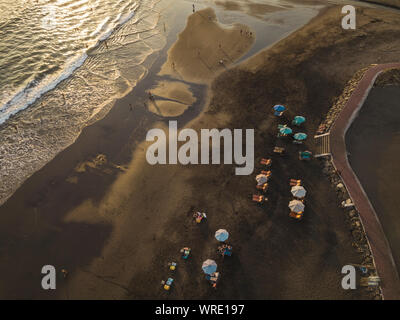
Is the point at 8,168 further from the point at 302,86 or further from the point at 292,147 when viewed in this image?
the point at 302,86

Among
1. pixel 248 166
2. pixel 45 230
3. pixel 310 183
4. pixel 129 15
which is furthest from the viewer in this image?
pixel 129 15

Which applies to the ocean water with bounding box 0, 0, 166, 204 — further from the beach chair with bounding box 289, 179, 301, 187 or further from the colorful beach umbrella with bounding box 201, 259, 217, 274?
the beach chair with bounding box 289, 179, 301, 187

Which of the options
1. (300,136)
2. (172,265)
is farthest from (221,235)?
(300,136)

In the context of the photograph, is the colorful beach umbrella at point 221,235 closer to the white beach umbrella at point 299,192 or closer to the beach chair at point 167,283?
the beach chair at point 167,283

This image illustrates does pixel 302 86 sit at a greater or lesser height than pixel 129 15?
lesser

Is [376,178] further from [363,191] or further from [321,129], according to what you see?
[321,129]

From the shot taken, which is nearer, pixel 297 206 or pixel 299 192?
pixel 297 206
